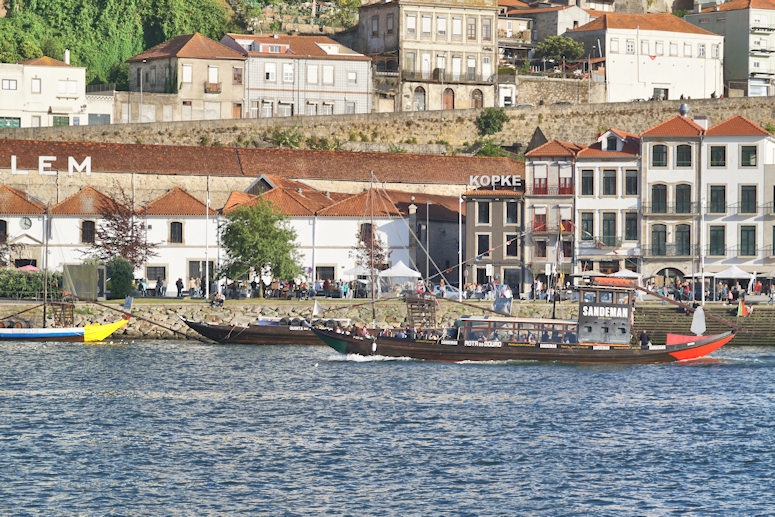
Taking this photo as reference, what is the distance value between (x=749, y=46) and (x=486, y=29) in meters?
24.0

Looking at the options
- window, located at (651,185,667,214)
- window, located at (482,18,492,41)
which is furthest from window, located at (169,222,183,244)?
window, located at (482,18,492,41)

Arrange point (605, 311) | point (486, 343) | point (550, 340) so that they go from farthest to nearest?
1. point (550, 340)
2. point (605, 311)
3. point (486, 343)

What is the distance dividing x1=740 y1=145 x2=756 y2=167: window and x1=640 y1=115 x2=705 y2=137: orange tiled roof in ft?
7.37

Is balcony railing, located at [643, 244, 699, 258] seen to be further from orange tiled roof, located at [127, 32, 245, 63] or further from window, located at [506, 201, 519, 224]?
orange tiled roof, located at [127, 32, 245, 63]

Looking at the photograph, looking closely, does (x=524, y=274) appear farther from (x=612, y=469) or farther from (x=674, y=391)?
(x=612, y=469)

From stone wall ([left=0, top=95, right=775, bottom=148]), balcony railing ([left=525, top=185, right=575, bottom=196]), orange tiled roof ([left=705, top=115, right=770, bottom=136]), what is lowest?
balcony railing ([left=525, top=185, right=575, bottom=196])

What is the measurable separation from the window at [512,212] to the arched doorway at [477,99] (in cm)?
3144

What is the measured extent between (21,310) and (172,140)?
91.8 feet

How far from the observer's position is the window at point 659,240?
83.2 m

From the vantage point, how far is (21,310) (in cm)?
7294

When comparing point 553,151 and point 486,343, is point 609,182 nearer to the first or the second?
point 553,151

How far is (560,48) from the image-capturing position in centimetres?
12331

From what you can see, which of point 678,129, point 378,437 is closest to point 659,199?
point 678,129

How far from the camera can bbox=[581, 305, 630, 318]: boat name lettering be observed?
63969 millimetres
